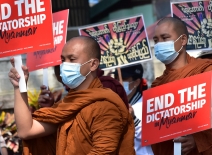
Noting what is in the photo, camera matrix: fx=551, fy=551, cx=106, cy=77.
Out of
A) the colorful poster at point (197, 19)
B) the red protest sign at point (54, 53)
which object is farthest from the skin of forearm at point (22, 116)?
the colorful poster at point (197, 19)

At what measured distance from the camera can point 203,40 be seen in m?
5.68

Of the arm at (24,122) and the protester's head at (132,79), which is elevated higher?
the arm at (24,122)

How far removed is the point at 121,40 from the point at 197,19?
895 millimetres

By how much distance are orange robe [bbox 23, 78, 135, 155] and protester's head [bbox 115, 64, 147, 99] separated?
2.28 metres

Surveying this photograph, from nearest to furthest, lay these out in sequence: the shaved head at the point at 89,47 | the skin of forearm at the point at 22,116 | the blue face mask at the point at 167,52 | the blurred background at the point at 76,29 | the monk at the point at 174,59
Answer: the skin of forearm at the point at 22,116, the shaved head at the point at 89,47, the monk at the point at 174,59, the blue face mask at the point at 167,52, the blurred background at the point at 76,29

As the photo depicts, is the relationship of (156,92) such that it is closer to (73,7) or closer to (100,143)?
(100,143)

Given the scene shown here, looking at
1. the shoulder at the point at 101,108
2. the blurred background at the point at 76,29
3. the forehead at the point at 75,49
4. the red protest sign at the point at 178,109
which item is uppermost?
the forehead at the point at 75,49

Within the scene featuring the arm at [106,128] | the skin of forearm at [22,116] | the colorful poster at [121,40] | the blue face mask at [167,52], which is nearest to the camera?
the arm at [106,128]

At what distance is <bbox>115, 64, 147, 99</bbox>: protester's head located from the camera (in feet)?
18.7

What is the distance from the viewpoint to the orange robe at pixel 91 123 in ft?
10.4

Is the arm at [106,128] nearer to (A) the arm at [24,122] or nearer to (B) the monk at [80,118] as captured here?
(B) the monk at [80,118]

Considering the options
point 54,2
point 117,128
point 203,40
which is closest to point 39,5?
point 117,128

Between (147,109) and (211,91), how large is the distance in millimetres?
433

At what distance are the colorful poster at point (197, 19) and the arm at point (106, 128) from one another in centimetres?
256
